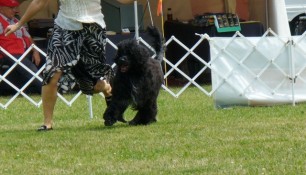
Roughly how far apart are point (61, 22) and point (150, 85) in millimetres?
1008

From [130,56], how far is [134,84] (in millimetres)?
279

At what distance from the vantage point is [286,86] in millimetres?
10414

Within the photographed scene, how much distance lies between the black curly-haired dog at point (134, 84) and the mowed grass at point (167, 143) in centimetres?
18

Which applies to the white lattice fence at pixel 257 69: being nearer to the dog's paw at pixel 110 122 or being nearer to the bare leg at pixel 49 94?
the dog's paw at pixel 110 122

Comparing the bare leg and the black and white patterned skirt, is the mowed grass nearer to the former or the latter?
the bare leg

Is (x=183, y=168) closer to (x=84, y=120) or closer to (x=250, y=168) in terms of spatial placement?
(x=250, y=168)

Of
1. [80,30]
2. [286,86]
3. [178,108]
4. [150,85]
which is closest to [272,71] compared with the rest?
[286,86]

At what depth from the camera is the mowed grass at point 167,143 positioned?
6.26 metres

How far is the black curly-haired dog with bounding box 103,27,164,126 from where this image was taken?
852 cm

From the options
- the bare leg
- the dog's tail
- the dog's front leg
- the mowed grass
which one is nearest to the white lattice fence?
the mowed grass

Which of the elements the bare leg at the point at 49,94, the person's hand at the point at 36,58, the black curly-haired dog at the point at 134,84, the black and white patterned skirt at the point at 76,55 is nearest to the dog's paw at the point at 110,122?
the black curly-haired dog at the point at 134,84

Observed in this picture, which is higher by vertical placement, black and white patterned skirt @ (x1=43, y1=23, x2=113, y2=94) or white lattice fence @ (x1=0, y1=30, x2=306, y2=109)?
black and white patterned skirt @ (x1=43, y1=23, x2=113, y2=94)

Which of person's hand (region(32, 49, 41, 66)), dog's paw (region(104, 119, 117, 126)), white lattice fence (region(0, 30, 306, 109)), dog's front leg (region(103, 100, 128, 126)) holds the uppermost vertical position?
dog's front leg (region(103, 100, 128, 126))

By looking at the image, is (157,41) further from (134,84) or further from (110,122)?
(110,122)
